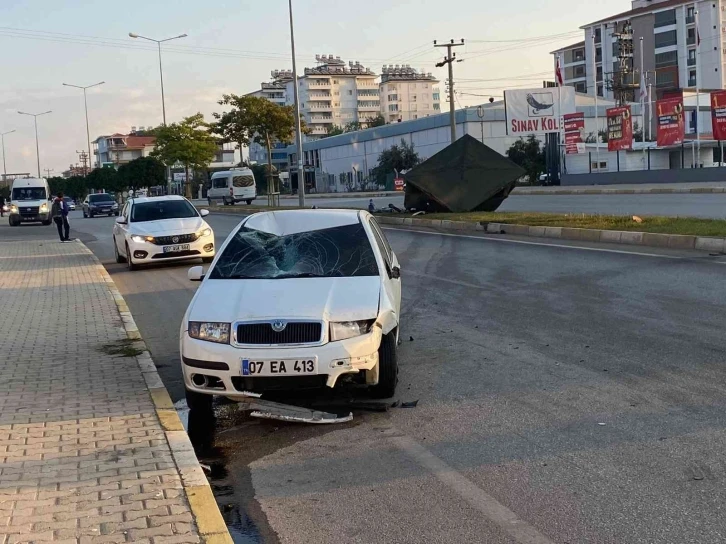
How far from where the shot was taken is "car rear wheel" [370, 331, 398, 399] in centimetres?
656

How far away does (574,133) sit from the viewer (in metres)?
57.2

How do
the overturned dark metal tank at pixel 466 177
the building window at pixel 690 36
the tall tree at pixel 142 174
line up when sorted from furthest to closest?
the building window at pixel 690 36, the tall tree at pixel 142 174, the overturned dark metal tank at pixel 466 177

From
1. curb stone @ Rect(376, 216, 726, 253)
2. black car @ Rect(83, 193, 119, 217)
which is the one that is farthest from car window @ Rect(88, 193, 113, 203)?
curb stone @ Rect(376, 216, 726, 253)

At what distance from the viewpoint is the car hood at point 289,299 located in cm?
632

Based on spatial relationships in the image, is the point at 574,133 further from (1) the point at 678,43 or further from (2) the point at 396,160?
(1) the point at 678,43

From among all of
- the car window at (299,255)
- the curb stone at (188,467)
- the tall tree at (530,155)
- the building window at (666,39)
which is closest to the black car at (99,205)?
the tall tree at (530,155)

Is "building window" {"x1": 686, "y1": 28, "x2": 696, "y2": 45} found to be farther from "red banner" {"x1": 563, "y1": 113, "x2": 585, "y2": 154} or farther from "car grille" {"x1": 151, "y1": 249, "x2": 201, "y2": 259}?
"car grille" {"x1": 151, "y1": 249, "x2": 201, "y2": 259}

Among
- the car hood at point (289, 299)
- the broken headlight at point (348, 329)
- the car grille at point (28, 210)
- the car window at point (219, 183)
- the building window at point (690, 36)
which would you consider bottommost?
the broken headlight at point (348, 329)

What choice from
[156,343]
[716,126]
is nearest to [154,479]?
[156,343]

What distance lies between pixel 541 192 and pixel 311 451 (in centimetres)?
4776

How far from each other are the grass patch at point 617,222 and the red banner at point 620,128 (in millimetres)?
29686

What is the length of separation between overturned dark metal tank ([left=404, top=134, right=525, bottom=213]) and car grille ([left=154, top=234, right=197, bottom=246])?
39.8ft

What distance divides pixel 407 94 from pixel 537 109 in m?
132

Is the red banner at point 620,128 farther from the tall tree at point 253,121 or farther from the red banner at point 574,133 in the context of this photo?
the tall tree at point 253,121
